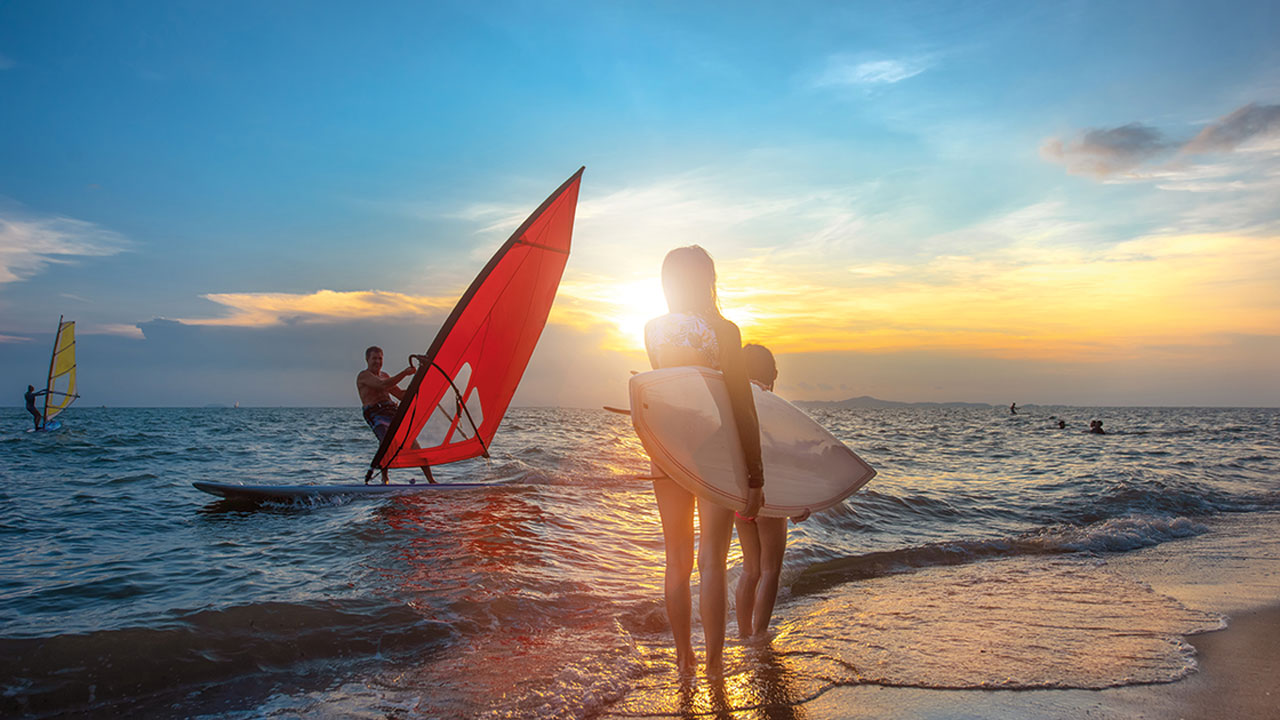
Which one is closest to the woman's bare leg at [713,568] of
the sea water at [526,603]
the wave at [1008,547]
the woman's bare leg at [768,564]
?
the sea water at [526,603]

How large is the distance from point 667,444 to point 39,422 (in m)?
42.1

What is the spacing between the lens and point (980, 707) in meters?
2.68

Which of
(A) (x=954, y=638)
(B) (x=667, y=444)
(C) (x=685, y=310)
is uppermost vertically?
(C) (x=685, y=310)

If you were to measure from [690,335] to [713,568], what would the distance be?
1.03 metres

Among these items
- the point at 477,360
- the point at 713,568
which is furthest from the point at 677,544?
the point at 477,360

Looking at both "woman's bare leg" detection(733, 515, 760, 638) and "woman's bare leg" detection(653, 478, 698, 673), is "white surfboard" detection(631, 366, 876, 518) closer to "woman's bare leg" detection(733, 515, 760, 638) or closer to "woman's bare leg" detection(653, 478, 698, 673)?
"woman's bare leg" detection(653, 478, 698, 673)

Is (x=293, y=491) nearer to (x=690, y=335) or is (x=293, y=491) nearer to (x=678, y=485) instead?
(x=678, y=485)

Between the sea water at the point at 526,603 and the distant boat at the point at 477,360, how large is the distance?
0.51m

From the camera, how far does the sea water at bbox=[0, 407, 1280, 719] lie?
3117 mm

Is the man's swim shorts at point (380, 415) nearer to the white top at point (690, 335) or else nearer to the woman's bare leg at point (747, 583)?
the woman's bare leg at point (747, 583)

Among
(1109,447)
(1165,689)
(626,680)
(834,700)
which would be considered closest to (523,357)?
(626,680)

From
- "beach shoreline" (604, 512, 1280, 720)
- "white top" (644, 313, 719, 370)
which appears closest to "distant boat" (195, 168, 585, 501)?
"white top" (644, 313, 719, 370)

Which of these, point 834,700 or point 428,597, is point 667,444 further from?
point 428,597

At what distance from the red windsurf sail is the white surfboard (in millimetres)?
4926
